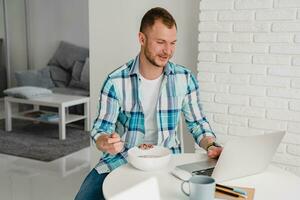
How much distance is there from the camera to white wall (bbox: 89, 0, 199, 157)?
235 cm

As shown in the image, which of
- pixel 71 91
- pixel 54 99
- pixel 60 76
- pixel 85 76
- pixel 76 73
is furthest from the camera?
pixel 60 76

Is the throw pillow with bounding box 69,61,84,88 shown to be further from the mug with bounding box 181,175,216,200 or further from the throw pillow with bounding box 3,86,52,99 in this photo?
the mug with bounding box 181,175,216,200

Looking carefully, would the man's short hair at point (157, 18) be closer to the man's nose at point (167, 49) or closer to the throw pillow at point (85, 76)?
the man's nose at point (167, 49)

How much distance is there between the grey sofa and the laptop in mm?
3675

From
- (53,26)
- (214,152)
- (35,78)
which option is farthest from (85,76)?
(214,152)

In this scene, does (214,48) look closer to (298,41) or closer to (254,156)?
(298,41)

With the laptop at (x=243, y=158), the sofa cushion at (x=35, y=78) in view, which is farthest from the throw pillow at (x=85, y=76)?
the laptop at (x=243, y=158)

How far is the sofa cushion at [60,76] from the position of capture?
5.29 metres

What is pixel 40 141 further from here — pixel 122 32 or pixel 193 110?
pixel 193 110

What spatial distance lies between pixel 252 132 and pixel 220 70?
15.0 inches

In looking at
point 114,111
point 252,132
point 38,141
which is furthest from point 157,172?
point 38,141

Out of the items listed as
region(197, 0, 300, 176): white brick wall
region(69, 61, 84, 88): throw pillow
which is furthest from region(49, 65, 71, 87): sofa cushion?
region(197, 0, 300, 176): white brick wall

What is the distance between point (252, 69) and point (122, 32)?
0.90 m

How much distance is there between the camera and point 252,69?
2080 mm
